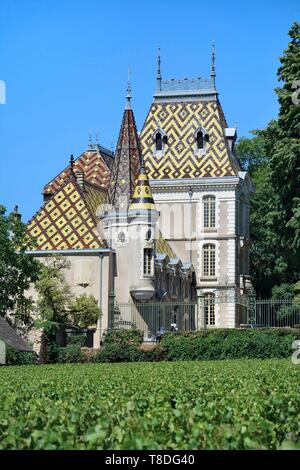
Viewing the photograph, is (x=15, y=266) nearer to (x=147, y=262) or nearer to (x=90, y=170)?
(x=147, y=262)

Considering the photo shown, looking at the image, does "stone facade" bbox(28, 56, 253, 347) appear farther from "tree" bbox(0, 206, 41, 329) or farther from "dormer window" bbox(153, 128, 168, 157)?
"tree" bbox(0, 206, 41, 329)

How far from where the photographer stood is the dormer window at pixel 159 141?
2564 inches

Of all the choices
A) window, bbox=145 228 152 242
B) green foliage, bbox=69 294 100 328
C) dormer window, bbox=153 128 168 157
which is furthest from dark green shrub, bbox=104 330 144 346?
dormer window, bbox=153 128 168 157

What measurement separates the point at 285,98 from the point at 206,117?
72.1 ft

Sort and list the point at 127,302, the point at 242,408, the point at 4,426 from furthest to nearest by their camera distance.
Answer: the point at 127,302, the point at 242,408, the point at 4,426

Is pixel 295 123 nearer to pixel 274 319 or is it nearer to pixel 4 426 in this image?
pixel 274 319

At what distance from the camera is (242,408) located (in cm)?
1451

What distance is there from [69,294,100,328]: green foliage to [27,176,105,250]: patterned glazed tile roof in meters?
3.32

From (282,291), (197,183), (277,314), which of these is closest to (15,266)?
(277,314)

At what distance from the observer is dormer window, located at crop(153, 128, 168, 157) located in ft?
214

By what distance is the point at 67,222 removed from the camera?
179 ft

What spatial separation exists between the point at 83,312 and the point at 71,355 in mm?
6454
